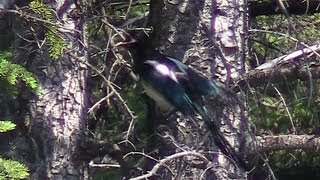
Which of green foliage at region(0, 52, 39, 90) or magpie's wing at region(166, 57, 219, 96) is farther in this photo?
magpie's wing at region(166, 57, 219, 96)

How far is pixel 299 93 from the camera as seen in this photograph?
6379 mm

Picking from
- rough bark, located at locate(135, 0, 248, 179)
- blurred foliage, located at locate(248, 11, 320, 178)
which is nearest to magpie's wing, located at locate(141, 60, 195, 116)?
rough bark, located at locate(135, 0, 248, 179)

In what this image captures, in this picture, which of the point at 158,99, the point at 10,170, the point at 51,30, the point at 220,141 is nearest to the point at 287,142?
the point at 220,141

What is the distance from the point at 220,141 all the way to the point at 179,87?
0.40m

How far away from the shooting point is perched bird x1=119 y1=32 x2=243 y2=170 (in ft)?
14.1

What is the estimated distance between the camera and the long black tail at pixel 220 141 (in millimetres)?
4258

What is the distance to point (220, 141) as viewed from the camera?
4.36 m

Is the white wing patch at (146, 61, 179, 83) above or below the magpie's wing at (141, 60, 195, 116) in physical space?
above

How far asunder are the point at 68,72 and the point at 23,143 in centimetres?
51

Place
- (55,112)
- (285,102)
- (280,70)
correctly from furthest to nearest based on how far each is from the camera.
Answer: (285,102) < (280,70) < (55,112)

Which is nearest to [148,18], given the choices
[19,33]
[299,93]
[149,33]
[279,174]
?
[149,33]

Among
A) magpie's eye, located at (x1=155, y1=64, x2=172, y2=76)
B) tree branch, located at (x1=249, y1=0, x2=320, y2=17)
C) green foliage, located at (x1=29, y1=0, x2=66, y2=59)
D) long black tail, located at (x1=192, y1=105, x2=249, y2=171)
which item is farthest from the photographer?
tree branch, located at (x1=249, y1=0, x2=320, y2=17)

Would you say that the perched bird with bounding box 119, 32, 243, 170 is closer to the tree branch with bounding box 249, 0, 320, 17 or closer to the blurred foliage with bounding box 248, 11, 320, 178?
the blurred foliage with bounding box 248, 11, 320, 178

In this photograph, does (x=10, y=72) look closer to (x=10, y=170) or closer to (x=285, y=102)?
(x=10, y=170)
